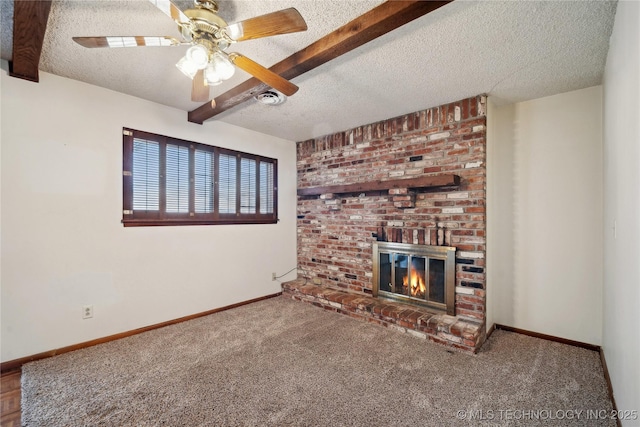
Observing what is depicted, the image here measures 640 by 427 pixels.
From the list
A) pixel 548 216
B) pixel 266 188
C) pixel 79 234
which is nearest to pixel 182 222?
pixel 79 234

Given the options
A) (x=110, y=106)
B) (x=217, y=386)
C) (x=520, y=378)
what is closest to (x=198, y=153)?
(x=110, y=106)

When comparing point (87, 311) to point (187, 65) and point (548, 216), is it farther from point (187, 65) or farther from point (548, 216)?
point (548, 216)

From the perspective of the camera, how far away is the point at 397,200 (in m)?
3.19

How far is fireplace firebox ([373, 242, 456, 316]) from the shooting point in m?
2.88

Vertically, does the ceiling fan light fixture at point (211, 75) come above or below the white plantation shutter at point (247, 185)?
above

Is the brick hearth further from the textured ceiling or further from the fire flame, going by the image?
the textured ceiling

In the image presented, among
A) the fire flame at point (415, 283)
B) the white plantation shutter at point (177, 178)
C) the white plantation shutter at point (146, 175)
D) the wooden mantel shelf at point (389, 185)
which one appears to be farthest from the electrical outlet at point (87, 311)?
the fire flame at point (415, 283)

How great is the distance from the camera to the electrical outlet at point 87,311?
8.17ft

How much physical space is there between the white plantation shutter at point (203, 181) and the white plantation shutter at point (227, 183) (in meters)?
0.12

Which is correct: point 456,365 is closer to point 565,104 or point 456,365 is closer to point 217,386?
point 217,386

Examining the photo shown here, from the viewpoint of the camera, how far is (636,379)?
1.22m

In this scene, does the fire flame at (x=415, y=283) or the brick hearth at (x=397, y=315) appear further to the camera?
the fire flame at (x=415, y=283)

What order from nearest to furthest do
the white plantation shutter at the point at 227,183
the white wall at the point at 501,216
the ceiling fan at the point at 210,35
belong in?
the ceiling fan at the point at 210,35 < the white wall at the point at 501,216 < the white plantation shutter at the point at 227,183

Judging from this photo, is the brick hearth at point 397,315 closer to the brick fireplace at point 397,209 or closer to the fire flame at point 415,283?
the brick fireplace at point 397,209
